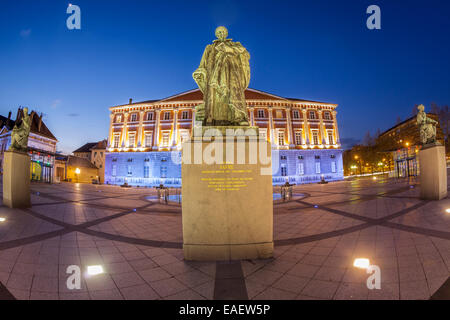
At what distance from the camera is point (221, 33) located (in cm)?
427

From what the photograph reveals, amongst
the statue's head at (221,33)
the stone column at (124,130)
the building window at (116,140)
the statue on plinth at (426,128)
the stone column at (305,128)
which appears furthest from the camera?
the building window at (116,140)

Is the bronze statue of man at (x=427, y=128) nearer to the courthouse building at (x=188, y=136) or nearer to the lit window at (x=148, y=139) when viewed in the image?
the courthouse building at (x=188, y=136)

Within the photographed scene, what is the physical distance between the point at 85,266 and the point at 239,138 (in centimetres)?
366

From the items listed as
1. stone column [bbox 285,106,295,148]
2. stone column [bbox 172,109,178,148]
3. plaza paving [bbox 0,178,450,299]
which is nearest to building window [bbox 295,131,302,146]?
stone column [bbox 285,106,295,148]

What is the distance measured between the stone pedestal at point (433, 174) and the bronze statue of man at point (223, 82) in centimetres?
1018

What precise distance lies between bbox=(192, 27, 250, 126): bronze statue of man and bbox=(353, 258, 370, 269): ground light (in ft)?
10.8

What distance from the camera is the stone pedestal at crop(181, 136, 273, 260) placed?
10.9ft

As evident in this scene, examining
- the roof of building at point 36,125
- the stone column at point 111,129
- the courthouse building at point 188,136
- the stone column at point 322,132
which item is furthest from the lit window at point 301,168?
the roof of building at point 36,125

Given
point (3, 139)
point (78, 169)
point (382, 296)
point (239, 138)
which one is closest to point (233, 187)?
point (239, 138)

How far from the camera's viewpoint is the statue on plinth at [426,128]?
28.1 ft

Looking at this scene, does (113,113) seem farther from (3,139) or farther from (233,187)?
(233,187)

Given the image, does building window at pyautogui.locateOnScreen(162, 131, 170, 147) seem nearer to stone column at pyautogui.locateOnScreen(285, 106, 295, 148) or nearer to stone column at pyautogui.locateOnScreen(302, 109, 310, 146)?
stone column at pyautogui.locateOnScreen(285, 106, 295, 148)

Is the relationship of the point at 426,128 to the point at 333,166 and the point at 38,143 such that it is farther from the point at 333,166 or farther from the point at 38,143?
the point at 38,143

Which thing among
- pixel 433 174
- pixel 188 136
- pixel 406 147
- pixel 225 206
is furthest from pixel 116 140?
pixel 406 147
